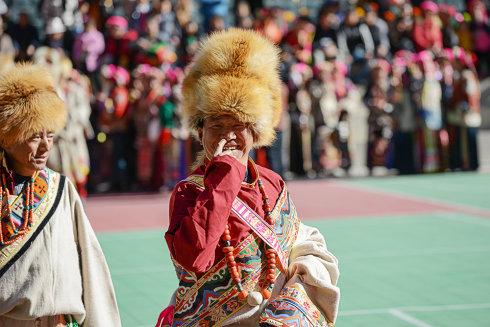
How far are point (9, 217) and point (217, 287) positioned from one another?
1200 mm

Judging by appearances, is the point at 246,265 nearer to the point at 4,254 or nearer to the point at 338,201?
the point at 4,254

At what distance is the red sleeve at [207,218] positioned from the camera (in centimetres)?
365

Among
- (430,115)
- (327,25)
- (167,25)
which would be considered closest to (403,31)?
(327,25)

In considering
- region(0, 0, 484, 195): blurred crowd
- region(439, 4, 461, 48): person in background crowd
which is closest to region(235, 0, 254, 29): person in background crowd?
region(0, 0, 484, 195): blurred crowd

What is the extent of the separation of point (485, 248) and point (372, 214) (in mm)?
2730

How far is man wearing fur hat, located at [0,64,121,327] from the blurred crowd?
7.87 meters

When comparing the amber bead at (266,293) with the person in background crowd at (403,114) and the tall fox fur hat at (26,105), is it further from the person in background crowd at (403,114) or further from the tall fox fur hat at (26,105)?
the person in background crowd at (403,114)

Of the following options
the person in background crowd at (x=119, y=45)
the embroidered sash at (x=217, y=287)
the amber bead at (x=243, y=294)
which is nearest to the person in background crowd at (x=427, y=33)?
the person in background crowd at (x=119, y=45)

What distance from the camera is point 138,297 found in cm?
801

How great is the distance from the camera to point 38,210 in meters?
4.61

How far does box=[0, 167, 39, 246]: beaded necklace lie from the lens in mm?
4508

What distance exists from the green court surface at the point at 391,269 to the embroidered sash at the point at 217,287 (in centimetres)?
331

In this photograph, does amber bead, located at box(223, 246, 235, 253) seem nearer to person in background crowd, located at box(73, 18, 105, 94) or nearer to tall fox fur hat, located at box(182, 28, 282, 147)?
tall fox fur hat, located at box(182, 28, 282, 147)

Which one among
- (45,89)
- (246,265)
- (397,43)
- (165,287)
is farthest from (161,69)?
(246,265)
